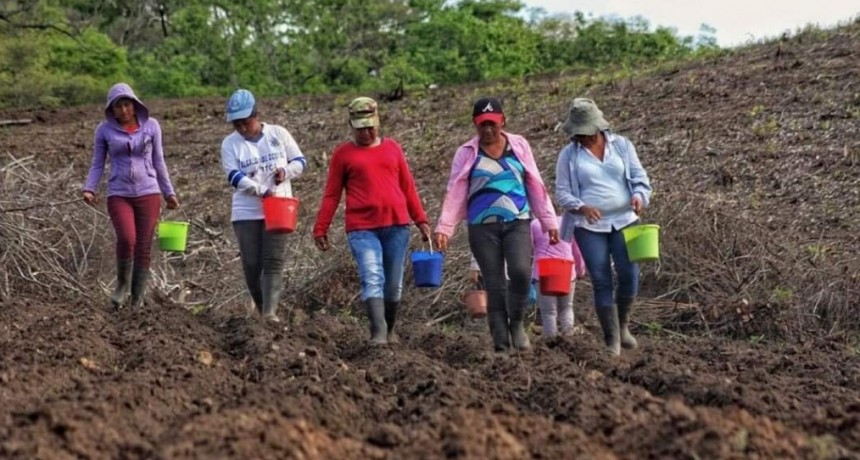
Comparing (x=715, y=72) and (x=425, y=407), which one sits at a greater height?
(x=715, y=72)

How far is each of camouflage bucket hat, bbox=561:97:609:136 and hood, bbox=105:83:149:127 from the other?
2.95 meters

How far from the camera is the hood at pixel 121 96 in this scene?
829 centimetres

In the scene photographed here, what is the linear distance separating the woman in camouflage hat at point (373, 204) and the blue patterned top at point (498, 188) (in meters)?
0.53

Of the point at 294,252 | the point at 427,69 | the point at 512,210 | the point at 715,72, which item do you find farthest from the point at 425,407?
the point at 427,69

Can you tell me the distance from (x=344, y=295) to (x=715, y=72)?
796 centimetres

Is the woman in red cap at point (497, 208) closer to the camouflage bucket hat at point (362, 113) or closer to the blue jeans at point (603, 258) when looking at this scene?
the blue jeans at point (603, 258)

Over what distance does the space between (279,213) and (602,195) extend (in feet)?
6.49

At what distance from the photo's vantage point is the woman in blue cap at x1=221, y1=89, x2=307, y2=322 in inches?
313

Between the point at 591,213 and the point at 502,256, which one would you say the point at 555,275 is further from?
the point at 591,213

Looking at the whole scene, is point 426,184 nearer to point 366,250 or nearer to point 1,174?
point 1,174

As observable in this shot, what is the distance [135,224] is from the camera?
8.59m

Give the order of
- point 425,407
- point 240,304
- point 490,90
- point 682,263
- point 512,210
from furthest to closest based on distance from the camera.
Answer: point 490,90
point 240,304
point 682,263
point 512,210
point 425,407

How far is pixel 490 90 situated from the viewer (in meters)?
19.2

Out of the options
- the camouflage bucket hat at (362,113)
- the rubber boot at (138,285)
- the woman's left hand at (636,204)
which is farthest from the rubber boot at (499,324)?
the rubber boot at (138,285)
